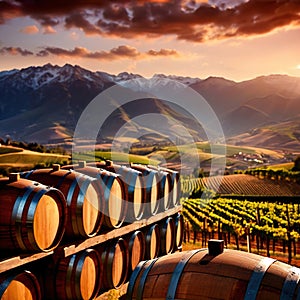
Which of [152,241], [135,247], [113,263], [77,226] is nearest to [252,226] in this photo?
[152,241]

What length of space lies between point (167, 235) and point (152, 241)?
0.63m

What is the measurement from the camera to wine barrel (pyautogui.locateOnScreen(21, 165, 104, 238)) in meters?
5.54

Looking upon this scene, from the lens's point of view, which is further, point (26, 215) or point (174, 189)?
point (174, 189)

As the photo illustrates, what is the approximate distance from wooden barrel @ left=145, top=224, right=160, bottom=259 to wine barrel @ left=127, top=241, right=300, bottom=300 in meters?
3.76

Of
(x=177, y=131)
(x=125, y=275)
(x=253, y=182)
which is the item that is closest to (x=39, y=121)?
(x=177, y=131)

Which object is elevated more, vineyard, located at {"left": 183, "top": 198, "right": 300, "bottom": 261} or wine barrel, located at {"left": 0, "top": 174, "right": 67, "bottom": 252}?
wine barrel, located at {"left": 0, "top": 174, "right": 67, "bottom": 252}

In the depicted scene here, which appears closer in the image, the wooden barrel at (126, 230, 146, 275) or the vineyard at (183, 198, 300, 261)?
the wooden barrel at (126, 230, 146, 275)

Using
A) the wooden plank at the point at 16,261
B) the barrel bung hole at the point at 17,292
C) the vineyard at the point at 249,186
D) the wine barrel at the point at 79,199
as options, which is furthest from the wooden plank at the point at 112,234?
the vineyard at the point at 249,186

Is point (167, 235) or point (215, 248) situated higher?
point (215, 248)

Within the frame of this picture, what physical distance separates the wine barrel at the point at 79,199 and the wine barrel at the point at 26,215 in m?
0.55

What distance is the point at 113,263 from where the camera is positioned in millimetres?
6391

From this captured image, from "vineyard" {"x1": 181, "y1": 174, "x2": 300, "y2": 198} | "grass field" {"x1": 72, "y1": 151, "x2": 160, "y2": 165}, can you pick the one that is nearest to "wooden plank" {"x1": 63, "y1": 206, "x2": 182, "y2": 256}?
"grass field" {"x1": 72, "y1": 151, "x2": 160, "y2": 165}

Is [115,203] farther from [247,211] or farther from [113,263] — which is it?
[247,211]

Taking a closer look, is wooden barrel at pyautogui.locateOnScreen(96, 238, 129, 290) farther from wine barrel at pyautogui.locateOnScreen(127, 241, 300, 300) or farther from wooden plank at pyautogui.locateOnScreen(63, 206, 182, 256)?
wine barrel at pyautogui.locateOnScreen(127, 241, 300, 300)
